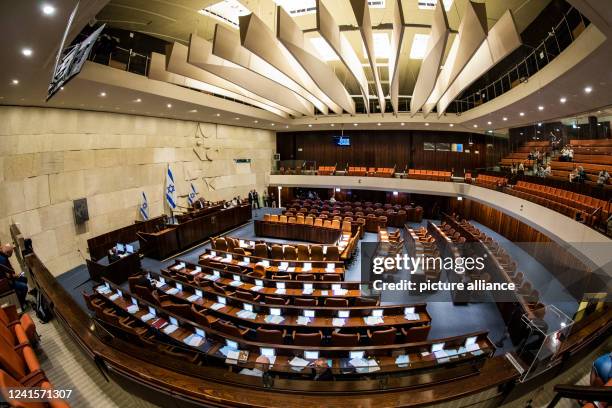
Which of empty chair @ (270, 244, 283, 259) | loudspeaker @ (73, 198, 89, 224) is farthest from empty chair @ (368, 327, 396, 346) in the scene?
loudspeaker @ (73, 198, 89, 224)

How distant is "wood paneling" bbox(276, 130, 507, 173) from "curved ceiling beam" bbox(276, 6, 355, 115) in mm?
12805

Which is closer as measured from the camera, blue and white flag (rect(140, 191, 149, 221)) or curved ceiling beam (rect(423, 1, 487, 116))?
curved ceiling beam (rect(423, 1, 487, 116))

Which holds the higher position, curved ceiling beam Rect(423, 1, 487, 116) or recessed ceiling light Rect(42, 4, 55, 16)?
curved ceiling beam Rect(423, 1, 487, 116)

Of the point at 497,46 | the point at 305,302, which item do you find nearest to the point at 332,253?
the point at 305,302

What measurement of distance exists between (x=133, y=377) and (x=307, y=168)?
19757 mm

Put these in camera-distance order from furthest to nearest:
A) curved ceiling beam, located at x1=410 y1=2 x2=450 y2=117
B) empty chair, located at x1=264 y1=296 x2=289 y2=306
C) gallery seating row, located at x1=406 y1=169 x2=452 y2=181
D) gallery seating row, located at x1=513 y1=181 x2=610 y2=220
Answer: gallery seating row, located at x1=406 y1=169 x2=452 y2=181
gallery seating row, located at x1=513 y1=181 x2=610 y2=220
empty chair, located at x1=264 y1=296 x2=289 y2=306
curved ceiling beam, located at x1=410 y1=2 x2=450 y2=117

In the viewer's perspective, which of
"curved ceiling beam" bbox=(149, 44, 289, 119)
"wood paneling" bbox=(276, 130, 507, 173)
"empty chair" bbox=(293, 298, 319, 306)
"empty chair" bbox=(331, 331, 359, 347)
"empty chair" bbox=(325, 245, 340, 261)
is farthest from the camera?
"wood paneling" bbox=(276, 130, 507, 173)

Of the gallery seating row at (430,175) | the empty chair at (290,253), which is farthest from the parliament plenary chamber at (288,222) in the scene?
the empty chair at (290,253)

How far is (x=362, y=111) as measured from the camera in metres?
18.7

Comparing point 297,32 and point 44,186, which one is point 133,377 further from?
point 44,186

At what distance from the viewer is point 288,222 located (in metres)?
15.1

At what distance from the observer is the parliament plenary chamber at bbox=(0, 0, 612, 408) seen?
322 cm

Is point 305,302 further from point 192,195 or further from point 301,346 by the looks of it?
point 192,195

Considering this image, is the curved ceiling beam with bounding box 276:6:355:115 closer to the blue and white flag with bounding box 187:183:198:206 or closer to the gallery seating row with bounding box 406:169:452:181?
the blue and white flag with bounding box 187:183:198:206
